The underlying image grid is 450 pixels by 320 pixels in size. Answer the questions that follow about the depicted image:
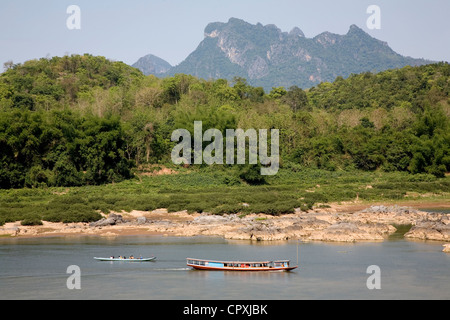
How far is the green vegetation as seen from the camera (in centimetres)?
5266

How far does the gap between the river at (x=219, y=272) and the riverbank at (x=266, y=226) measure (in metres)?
1.32

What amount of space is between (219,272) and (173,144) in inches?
1717

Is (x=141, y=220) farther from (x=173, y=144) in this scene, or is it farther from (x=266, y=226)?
(x=173, y=144)

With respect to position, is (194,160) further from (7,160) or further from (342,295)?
(342,295)

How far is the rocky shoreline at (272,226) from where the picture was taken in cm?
3866

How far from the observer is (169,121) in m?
77.7

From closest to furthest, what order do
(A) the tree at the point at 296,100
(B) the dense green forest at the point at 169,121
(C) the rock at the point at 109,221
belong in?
(C) the rock at the point at 109,221, (B) the dense green forest at the point at 169,121, (A) the tree at the point at 296,100

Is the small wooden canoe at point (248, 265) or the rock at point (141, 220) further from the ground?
the rock at point (141, 220)

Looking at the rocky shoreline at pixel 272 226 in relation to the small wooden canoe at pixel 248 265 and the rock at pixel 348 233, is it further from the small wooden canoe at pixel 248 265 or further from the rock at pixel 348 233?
the small wooden canoe at pixel 248 265

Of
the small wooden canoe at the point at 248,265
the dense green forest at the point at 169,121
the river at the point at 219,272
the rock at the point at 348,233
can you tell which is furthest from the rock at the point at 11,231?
the rock at the point at 348,233

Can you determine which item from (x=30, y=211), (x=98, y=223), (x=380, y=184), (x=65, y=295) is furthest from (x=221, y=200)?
(x=65, y=295)

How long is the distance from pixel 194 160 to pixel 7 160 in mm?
21702

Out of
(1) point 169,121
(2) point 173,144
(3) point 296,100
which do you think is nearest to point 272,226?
(2) point 173,144

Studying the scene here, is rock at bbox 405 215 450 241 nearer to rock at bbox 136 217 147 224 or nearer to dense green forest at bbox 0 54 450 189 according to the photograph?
rock at bbox 136 217 147 224
